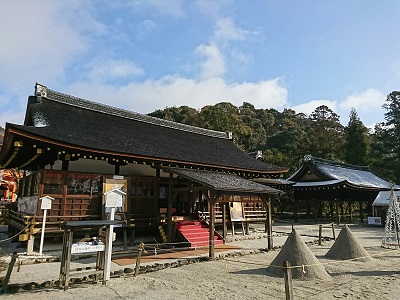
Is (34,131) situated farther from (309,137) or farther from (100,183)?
(309,137)

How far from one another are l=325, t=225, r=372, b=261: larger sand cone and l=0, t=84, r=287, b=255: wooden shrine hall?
3105 millimetres

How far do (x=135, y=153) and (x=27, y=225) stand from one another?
181 inches

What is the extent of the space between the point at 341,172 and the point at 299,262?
26.1 m

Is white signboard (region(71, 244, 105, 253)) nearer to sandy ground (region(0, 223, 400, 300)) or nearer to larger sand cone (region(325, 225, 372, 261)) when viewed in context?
sandy ground (region(0, 223, 400, 300))

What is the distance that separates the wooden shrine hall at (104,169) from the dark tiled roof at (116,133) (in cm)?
5

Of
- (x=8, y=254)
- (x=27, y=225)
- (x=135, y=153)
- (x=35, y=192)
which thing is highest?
(x=135, y=153)

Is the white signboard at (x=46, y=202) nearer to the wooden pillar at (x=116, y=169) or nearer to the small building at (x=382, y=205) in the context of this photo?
the wooden pillar at (x=116, y=169)

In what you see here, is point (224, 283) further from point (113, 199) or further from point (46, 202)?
point (46, 202)

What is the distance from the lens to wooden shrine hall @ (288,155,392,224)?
85.9ft

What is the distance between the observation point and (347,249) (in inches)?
414

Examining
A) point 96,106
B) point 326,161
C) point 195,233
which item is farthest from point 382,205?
point 96,106

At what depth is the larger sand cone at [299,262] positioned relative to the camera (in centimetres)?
788

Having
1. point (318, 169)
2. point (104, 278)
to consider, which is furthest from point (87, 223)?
point (318, 169)

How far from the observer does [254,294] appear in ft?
21.6
